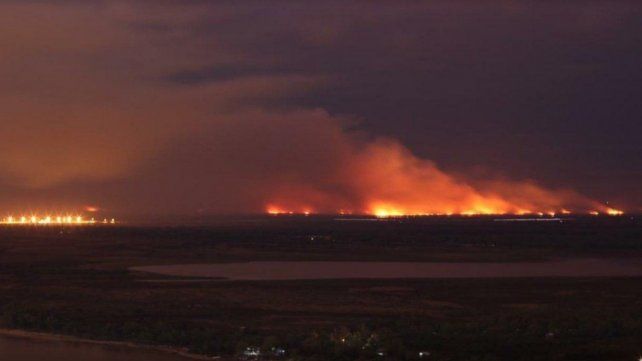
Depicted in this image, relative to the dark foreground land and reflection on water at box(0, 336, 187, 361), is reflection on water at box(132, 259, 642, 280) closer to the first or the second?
the dark foreground land

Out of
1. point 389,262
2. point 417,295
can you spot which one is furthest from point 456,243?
point 417,295

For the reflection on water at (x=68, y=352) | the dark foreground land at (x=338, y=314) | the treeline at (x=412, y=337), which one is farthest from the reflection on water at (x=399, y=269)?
the reflection on water at (x=68, y=352)

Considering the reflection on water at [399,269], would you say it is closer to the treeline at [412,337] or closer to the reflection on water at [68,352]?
the treeline at [412,337]

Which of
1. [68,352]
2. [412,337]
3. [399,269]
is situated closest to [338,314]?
[412,337]

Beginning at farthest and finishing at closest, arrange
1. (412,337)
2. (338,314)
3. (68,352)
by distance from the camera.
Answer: (338,314) < (68,352) < (412,337)

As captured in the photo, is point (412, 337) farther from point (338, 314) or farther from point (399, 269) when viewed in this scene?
point (399, 269)

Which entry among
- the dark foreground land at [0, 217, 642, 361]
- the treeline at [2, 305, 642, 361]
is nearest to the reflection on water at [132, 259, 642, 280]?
the dark foreground land at [0, 217, 642, 361]
